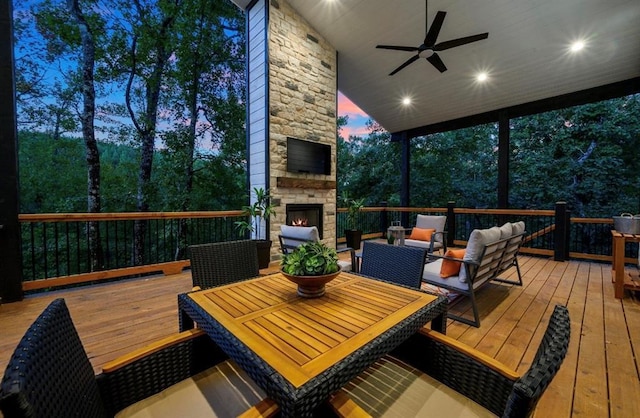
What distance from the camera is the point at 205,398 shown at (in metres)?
1.06

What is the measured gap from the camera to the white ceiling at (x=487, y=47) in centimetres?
399

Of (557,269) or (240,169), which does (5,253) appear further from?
(557,269)

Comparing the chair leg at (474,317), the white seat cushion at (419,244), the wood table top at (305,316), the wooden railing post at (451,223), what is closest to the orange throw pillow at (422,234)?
the white seat cushion at (419,244)

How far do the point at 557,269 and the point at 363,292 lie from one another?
4.76 metres

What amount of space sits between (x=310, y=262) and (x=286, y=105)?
403 cm

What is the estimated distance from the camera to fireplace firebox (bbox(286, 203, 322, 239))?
15.9 ft

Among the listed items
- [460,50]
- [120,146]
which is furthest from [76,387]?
[120,146]

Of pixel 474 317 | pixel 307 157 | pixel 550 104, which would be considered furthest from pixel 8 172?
pixel 550 104

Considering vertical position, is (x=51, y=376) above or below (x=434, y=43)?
below

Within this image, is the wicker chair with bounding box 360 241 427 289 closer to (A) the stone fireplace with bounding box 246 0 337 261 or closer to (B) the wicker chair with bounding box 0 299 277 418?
(B) the wicker chair with bounding box 0 299 277 418

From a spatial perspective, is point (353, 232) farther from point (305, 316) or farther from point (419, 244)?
point (305, 316)

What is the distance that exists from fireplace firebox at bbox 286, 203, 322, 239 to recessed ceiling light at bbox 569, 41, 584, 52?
494 cm

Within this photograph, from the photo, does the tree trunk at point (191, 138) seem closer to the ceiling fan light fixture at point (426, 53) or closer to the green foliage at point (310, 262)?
the ceiling fan light fixture at point (426, 53)

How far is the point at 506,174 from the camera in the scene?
589cm
